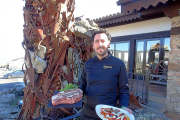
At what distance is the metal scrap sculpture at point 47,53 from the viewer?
256 centimetres

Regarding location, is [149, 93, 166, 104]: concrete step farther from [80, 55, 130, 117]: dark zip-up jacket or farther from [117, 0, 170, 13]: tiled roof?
[80, 55, 130, 117]: dark zip-up jacket

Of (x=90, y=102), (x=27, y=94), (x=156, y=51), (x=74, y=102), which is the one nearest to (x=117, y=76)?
(x=90, y=102)

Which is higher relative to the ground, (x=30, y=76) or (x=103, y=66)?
(x=103, y=66)

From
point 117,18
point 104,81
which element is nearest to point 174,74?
point 104,81

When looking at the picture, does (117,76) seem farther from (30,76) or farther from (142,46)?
(142,46)

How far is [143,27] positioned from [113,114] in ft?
17.5

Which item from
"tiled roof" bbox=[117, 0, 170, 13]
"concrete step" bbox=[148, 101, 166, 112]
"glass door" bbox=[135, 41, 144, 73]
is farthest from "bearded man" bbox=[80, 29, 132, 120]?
"glass door" bbox=[135, 41, 144, 73]

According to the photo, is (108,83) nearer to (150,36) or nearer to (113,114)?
(113,114)

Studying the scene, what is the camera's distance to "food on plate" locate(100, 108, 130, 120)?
4.26ft

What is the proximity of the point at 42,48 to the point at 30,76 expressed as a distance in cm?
63

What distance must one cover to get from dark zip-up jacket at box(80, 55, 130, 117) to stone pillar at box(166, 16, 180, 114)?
2697 mm

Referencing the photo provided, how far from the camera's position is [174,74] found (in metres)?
Result: 3.49

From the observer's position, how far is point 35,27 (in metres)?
2.61

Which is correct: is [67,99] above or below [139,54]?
below
